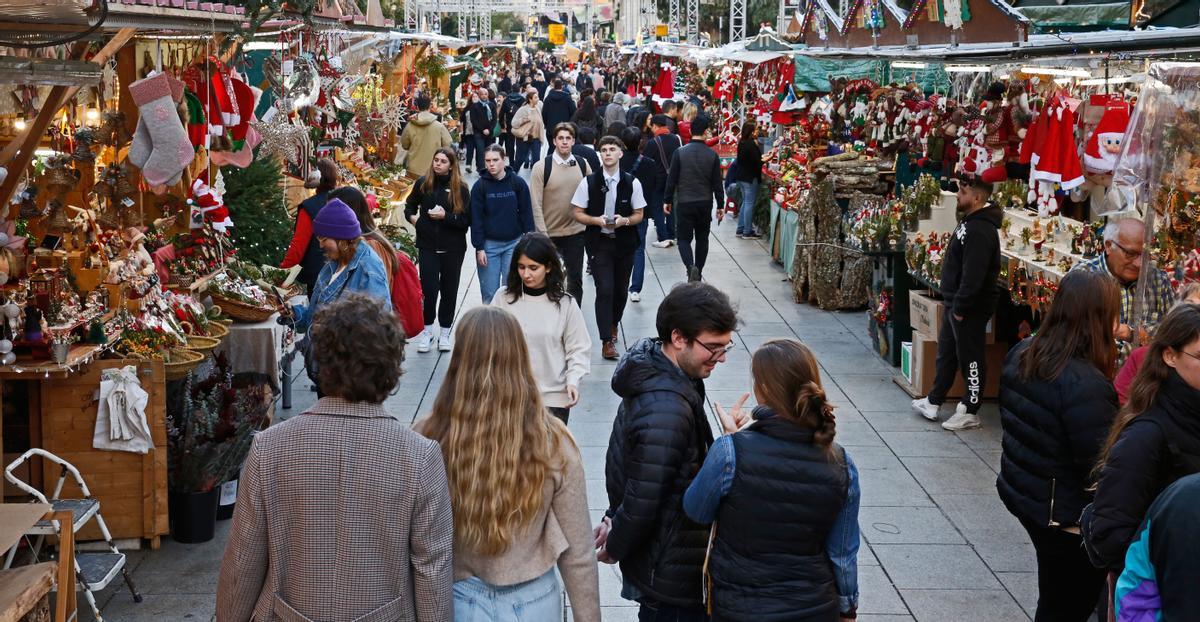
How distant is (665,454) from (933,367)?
589cm

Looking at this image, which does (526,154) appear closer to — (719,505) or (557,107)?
(557,107)

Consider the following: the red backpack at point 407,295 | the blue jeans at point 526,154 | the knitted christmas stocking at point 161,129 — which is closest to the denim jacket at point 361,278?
the red backpack at point 407,295

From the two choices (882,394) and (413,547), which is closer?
(413,547)

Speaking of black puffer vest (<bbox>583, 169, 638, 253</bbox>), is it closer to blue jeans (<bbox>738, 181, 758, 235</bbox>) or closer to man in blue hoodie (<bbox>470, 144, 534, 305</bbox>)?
man in blue hoodie (<bbox>470, 144, 534, 305</bbox>)

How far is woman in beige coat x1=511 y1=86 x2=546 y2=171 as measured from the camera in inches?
669

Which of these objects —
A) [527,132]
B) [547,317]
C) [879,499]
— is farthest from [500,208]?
[527,132]

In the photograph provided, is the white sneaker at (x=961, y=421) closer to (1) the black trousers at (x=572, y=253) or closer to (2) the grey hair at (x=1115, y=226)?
(2) the grey hair at (x=1115, y=226)

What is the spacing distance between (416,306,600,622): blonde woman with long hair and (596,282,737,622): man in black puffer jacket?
24 cm

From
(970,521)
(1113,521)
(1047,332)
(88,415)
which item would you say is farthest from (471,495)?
(970,521)

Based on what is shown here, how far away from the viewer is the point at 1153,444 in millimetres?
3619

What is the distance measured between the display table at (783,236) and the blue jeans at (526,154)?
5.13 meters

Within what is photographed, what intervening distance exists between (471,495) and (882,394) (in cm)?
652

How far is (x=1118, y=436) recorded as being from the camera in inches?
147

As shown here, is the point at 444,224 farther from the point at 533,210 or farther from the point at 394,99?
the point at 394,99
